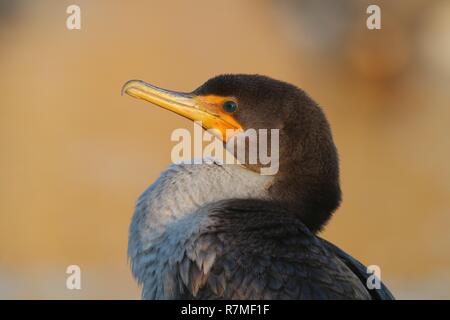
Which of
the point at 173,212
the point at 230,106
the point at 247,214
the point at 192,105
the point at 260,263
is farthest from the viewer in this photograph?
the point at 192,105

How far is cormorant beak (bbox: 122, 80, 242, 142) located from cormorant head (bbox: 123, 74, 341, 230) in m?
0.09

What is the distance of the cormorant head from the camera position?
13.6 ft

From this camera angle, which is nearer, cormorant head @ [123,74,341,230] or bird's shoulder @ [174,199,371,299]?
bird's shoulder @ [174,199,371,299]

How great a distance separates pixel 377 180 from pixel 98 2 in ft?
13.7

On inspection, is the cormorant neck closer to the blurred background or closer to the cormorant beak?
the cormorant beak

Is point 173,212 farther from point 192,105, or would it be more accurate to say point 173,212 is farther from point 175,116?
point 175,116

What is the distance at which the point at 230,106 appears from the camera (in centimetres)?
437

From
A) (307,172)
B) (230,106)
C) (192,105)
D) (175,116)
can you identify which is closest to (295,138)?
(307,172)

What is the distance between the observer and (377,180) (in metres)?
11.1

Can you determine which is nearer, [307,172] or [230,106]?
[307,172]

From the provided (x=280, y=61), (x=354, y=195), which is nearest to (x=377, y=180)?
(x=354, y=195)

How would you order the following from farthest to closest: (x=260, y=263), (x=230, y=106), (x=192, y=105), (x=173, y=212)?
1. (x=192, y=105)
2. (x=230, y=106)
3. (x=173, y=212)
4. (x=260, y=263)

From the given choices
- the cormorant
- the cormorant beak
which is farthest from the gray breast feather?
the cormorant beak

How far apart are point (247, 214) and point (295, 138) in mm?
426
